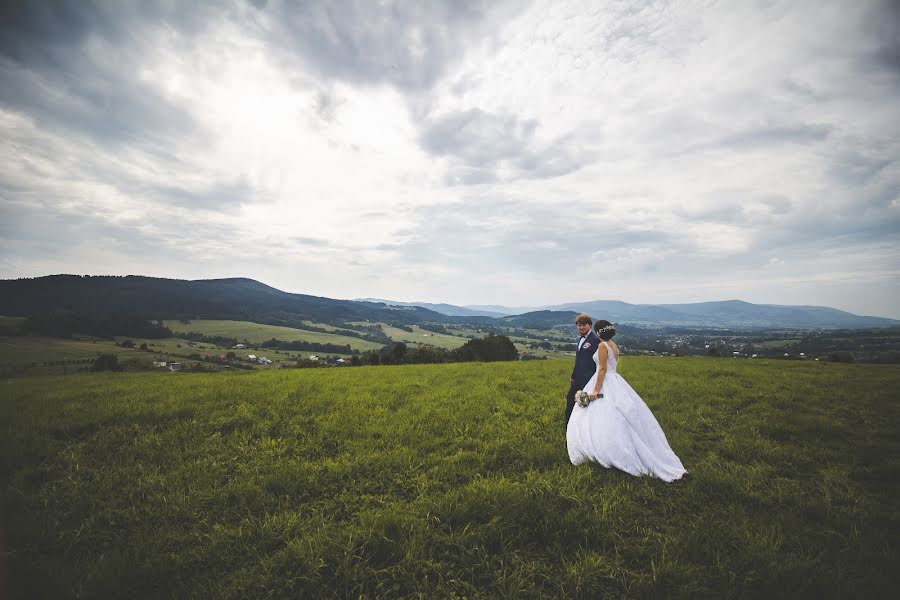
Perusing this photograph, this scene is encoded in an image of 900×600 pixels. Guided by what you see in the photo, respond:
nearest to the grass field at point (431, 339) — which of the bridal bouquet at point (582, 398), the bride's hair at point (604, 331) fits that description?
the bride's hair at point (604, 331)

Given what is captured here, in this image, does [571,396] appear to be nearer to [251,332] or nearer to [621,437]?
[621,437]

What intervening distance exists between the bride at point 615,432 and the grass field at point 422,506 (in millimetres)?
308

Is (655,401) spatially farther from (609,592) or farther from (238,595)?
(238,595)

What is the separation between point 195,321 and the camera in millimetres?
147625

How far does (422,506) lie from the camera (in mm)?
5035

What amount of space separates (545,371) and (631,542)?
593 inches

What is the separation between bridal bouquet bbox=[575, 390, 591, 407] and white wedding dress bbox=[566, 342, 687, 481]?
0.10 metres

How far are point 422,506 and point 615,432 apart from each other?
3985 mm

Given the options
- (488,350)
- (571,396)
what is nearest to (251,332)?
(488,350)

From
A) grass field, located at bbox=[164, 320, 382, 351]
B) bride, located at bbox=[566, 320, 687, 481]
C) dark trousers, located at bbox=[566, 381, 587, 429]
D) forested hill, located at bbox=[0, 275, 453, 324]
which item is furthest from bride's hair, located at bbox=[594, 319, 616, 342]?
forested hill, located at bbox=[0, 275, 453, 324]

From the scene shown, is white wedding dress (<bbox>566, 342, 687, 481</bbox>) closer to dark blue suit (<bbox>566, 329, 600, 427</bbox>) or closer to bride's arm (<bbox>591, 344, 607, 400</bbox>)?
bride's arm (<bbox>591, 344, 607, 400</bbox>)

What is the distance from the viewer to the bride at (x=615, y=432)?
6371mm

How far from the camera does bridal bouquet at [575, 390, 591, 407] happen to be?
23.7ft

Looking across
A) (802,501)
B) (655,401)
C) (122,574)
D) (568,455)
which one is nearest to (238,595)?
(122,574)
